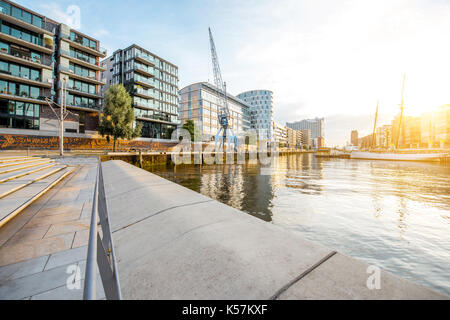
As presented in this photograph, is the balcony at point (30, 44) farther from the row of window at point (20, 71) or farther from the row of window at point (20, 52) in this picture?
the row of window at point (20, 71)

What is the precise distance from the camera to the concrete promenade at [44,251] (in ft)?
7.44

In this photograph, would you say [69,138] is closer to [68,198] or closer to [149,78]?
[149,78]

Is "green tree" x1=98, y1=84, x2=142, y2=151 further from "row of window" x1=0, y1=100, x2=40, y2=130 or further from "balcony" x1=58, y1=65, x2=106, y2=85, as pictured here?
"row of window" x1=0, y1=100, x2=40, y2=130

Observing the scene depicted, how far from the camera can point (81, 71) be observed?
38969mm

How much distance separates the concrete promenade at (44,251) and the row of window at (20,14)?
45540mm

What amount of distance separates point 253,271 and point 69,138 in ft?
145

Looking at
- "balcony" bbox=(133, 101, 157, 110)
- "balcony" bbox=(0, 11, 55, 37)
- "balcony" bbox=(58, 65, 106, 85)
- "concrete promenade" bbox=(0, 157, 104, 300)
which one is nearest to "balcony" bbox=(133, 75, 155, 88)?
"balcony" bbox=(133, 101, 157, 110)

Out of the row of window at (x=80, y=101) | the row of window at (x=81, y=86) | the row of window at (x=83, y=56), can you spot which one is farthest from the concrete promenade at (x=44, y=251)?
the row of window at (x=83, y=56)

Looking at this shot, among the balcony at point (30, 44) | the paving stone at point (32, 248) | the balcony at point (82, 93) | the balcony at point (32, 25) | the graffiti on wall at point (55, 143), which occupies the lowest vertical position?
the paving stone at point (32, 248)

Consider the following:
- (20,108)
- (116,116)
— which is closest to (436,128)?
(116,116)

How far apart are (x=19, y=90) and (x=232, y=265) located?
46.8 metres

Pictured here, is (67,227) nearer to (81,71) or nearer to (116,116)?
(116,116)

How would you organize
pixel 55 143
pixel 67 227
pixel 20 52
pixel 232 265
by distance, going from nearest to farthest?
pixel 232 265
pixel 67 227
pixel 20 52
pixel 55 143
